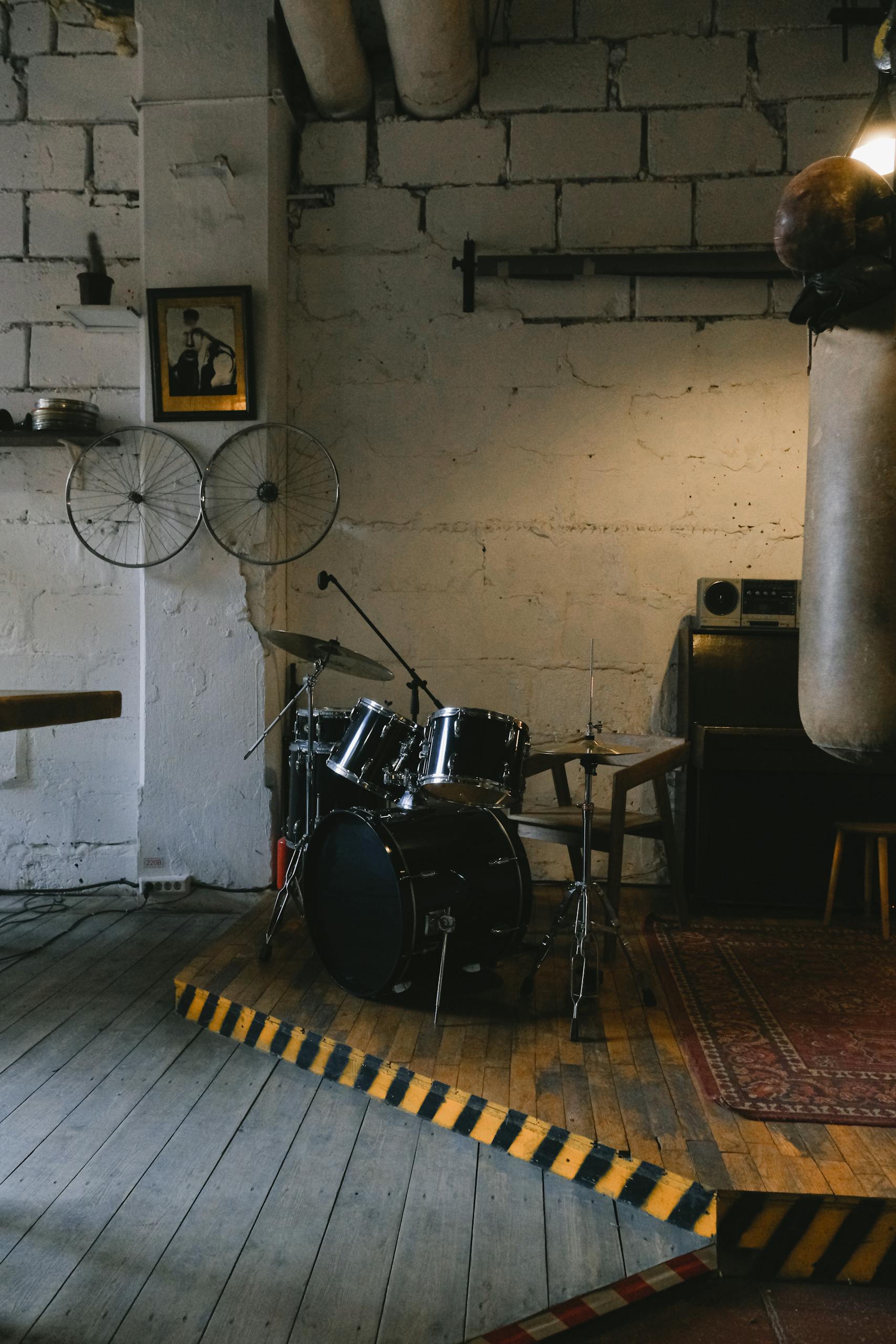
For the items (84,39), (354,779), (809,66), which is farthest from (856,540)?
(84,39)

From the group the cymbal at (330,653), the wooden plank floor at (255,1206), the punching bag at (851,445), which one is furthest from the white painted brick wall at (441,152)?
the wooden plank floor at (255,1206)

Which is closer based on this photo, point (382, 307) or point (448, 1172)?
point (448, 1172)

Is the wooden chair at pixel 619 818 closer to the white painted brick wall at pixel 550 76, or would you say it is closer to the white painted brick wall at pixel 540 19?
the white painted brick wall at pixel 550 76

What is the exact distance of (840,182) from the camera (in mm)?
1691

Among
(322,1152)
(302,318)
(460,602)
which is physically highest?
(302,318)

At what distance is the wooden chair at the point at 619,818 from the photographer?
3.38 meters

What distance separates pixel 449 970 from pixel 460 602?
2.06 m

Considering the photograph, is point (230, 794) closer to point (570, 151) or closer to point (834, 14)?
point (570, 151)

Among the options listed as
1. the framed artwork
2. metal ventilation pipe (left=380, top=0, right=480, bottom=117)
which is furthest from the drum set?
metal ventilation pipe (left=380, top=0, right=480, bottom=117)

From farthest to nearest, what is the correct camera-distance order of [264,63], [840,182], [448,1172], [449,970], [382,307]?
1. [382,307]
2. [264,63]
3. [449,970]
4. [448,1172]
5. [840,182]

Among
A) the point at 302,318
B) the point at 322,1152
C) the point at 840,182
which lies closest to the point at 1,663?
the point at 302,318

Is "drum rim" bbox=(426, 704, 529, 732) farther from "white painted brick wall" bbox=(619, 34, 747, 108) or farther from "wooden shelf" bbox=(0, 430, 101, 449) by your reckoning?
"white painted brick wall" bbox=(619, 34, 747, 108)

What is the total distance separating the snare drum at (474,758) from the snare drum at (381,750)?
0.36ft

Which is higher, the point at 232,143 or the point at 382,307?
the point at 232,143
